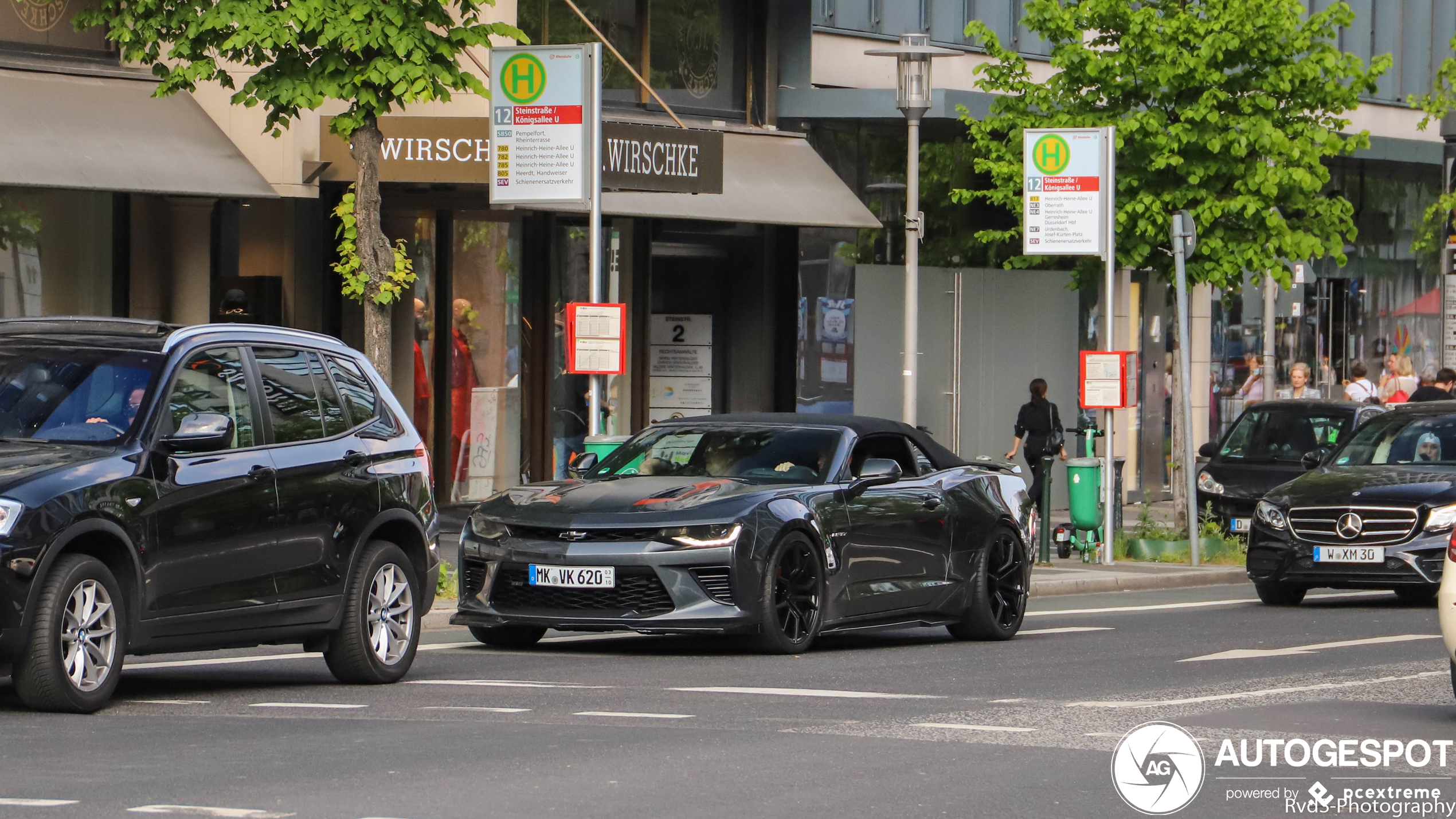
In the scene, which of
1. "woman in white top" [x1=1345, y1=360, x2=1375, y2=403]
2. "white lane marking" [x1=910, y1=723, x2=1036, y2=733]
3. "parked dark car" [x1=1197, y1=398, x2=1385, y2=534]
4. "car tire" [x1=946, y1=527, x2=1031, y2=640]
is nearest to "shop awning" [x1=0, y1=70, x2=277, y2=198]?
"car tire" [x1=946, y1=527, x2=1031, y2=640]

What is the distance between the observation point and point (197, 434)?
31.6ft

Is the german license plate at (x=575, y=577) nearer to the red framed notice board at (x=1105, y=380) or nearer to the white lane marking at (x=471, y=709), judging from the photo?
the white lane marking at (x=471, y=709)

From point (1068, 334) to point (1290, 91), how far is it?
26.2ft

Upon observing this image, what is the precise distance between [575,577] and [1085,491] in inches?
419

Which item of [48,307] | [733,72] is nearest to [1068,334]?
[733,72]

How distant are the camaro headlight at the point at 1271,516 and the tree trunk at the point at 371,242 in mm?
6839

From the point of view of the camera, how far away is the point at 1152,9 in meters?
24.8

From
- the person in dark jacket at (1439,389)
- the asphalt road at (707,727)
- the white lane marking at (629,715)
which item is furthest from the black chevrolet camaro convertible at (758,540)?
the person in dark jacket at (1439,389)

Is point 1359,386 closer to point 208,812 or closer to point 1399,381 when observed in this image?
point 1399,381

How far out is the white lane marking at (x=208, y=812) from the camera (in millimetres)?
6875

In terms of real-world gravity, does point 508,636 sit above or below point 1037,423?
below

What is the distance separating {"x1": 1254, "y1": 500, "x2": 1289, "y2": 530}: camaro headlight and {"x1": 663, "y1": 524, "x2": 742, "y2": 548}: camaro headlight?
6.87 meters

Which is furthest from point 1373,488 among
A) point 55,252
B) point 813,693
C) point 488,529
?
point 55,252

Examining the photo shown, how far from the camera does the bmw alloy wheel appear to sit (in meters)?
11.1
